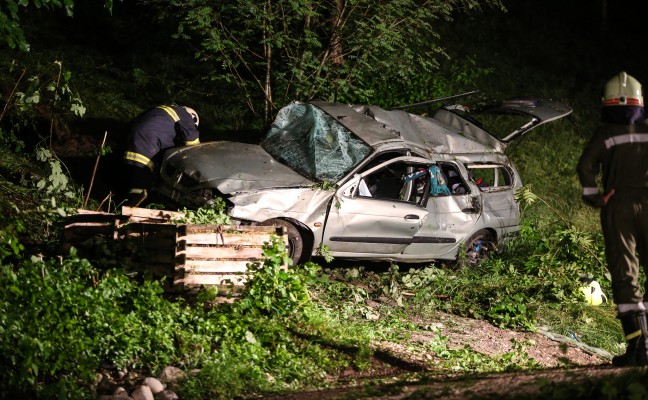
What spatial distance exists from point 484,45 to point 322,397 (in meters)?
16.8

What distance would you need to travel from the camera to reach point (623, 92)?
279 inches

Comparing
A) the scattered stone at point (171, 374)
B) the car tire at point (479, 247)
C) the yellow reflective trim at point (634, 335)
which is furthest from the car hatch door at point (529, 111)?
the scattered stone at point (171, 374)

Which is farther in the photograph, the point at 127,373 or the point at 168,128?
the point at 168,128

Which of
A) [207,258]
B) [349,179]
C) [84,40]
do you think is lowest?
[207,258]

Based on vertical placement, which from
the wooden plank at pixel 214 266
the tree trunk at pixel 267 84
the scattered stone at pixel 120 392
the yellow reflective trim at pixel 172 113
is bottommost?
the scattered stone at pixel 120 392

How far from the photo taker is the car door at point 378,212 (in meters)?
10.0

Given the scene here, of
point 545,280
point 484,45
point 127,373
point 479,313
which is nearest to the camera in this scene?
point 127,373

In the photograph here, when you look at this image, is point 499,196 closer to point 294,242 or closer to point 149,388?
point 294,242

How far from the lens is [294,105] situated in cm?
1122

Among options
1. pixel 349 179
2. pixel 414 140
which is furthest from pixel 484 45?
pixel 349 179

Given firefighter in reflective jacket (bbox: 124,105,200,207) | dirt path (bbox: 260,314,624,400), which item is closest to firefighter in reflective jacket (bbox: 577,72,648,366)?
dirt path (bbox: 260,314,624,400)

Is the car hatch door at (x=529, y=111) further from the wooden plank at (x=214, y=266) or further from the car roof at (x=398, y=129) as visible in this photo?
the wooden plank at (x=214, y=266)

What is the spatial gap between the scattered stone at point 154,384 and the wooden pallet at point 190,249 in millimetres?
1315

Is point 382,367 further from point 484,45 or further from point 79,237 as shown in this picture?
point 484,45
